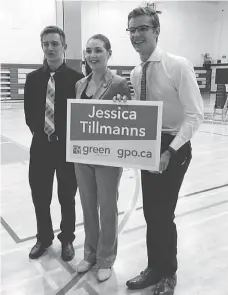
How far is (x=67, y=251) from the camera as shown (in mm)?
2553

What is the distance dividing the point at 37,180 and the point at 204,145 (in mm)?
5020

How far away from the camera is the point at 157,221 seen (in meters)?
2.00

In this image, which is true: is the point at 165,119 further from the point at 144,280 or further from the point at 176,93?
the point at 144,280

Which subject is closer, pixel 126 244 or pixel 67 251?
pixel 67 251

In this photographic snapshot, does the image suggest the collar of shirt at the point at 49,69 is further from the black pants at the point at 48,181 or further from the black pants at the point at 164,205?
the black pants at the point at 164,205

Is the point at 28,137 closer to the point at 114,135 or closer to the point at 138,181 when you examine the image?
the point at 138,181

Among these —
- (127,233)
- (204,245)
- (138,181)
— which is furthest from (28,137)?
(204,245)

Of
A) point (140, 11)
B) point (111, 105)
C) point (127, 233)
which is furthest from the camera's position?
point (127, 233)

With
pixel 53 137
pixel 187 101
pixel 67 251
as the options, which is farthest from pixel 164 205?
pixel 67 251

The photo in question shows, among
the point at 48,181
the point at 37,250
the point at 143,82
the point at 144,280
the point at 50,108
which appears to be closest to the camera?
the point at 143,82

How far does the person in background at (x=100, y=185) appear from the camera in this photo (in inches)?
76.9

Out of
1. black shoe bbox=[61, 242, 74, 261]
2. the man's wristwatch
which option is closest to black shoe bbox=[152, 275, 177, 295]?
black shoe bbox=[61, 242, 74, 261]

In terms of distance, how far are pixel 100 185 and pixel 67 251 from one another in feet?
2.64

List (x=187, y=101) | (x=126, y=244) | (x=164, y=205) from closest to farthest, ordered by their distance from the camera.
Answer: (x=187, y=101) → (x=164, y=205) → (x=126, y=244)
